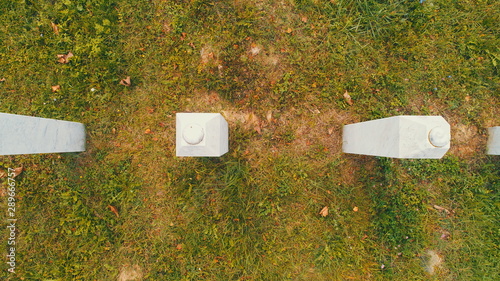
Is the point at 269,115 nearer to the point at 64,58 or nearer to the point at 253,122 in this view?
the point at 253,122

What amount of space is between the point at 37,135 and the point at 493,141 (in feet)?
20.9

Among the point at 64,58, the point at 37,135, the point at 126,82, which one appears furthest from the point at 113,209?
the point at 64,58

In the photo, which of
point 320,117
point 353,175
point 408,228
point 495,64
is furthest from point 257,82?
point 495,64

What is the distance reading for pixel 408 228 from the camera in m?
3.99

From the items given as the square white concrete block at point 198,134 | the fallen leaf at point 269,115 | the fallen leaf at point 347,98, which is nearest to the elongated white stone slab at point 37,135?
the square white concrete block at point 198,134

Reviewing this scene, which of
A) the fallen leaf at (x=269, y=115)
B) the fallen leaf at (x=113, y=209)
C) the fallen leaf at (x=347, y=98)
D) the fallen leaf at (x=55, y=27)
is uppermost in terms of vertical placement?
the fallen leaf at (x=55, y=27)

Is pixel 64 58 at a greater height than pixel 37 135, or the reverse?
pixel 64 58

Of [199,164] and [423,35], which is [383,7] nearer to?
[423,35]

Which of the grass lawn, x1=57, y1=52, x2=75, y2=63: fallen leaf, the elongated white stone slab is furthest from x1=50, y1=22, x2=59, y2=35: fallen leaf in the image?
the elongated white stone slab

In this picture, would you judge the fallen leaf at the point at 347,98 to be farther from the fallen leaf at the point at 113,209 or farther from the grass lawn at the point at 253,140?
the fallen leaf at the point at 113,209

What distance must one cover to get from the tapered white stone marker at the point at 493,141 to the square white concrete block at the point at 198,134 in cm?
419

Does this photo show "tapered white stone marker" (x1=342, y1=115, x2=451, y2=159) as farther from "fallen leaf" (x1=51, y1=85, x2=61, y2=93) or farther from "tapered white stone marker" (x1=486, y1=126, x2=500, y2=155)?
"fallen leaf" (x1=51, y1=85, x2=61, y2=93)

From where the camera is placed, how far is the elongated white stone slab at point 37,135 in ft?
8.78

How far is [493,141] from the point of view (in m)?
3.92
